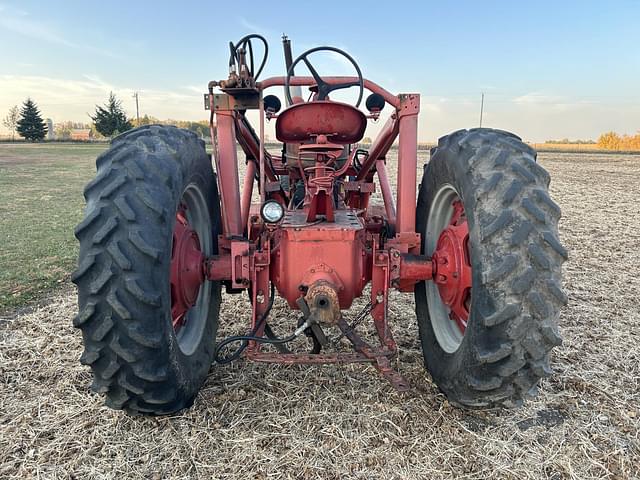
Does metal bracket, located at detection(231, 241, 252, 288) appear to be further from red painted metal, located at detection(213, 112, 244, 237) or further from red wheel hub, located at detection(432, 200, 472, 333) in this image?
red wheel hub, located at detection(432, 200, 472, 333)

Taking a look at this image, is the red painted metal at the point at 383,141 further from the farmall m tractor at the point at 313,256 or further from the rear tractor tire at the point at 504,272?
the rear tractor tire at the point at 504,272

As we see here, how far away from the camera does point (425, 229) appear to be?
3469 mm

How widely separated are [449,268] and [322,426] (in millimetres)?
1207

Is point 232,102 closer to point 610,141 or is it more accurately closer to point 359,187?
point 359,187

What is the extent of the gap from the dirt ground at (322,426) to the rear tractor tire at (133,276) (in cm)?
28

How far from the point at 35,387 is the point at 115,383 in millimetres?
1179

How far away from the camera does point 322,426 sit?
2.75m

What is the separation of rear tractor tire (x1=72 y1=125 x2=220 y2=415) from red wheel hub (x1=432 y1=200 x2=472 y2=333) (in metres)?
1.63

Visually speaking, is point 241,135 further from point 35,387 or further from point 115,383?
point 35,387

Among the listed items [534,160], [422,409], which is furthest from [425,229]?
[422,409]

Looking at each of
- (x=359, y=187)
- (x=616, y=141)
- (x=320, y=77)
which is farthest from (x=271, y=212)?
(x=616, y=141)

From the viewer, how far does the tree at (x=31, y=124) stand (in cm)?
5912

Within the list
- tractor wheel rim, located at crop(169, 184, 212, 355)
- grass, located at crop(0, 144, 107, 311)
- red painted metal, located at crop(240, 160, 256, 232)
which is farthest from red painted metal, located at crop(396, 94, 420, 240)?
grass, located at crop(0, 144, 107, 311)

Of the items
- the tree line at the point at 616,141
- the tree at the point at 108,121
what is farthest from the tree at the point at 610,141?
the tree at the point at 108,121
